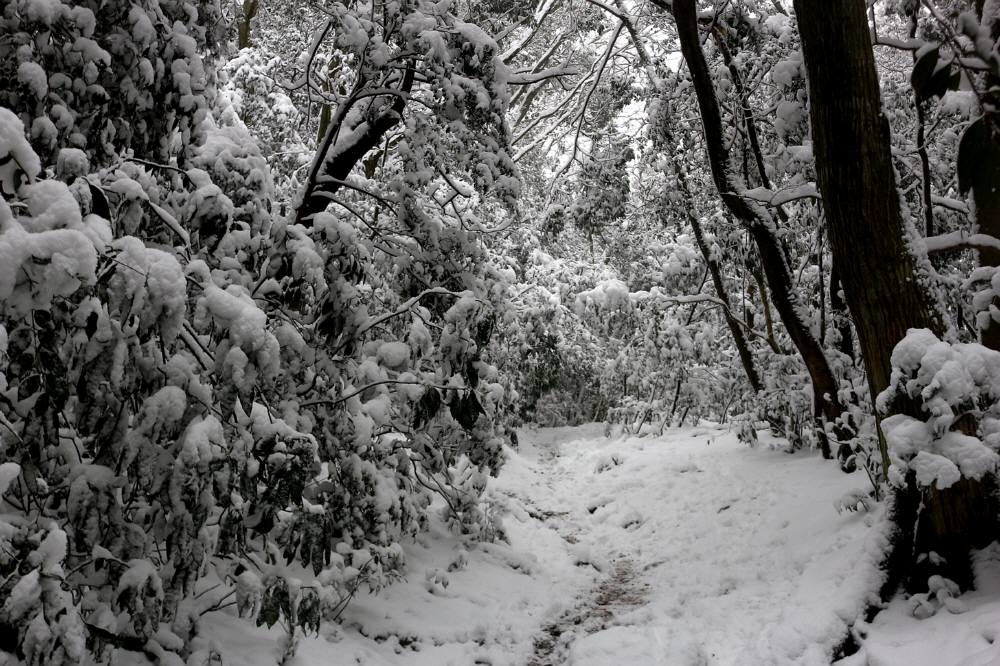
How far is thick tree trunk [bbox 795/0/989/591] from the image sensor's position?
361cm

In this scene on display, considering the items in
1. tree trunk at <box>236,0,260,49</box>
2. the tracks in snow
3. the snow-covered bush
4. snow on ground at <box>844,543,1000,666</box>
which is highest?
tree trunk at <box>236,0,260,49</box>

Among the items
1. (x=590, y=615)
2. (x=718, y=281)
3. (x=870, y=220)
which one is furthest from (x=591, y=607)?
(x=718, y=281)

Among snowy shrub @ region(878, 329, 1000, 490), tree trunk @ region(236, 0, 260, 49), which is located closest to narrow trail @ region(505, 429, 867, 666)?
snowy shrub @ region(878, 329, 1000, 490)

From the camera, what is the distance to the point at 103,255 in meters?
2.34

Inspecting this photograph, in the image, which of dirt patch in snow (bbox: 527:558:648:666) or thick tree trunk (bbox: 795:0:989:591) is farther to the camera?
dirt patch in snow (bbox: 527:558:648:666)

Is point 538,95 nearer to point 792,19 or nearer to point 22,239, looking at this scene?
point 792,19

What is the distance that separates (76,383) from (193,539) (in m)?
0.71

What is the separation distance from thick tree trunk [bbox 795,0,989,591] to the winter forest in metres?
0.02

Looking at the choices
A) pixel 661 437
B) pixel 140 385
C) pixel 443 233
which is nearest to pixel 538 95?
pixel 661 437

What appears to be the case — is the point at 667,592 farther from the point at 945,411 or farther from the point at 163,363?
the point at 163,363

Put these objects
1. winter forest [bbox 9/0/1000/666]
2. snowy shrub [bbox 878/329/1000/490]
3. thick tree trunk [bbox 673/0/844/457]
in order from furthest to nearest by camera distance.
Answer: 1. thick tree trunk [bbox 673/0/844/457]
2. snowy shrub [bbox 878/329/1000/490]
3. winter forest [bbox 9/0/1000/666]

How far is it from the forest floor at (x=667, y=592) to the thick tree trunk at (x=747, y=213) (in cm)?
112

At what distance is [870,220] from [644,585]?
3678 mm

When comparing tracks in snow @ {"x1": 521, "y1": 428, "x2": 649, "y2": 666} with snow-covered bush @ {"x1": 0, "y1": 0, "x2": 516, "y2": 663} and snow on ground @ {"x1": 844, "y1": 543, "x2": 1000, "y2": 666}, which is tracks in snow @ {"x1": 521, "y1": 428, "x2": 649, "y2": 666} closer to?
snow-covered bush @ {"x1": 0, "y1": 0, "x2": 516, "y2": 663}
